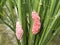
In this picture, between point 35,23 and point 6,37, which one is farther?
point 6,37

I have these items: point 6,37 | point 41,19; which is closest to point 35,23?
point 41,19

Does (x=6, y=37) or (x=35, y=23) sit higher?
(x=35, y=23)

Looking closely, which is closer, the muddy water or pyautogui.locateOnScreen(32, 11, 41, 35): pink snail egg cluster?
pyautogui.locateOnScreen(32, 11, 41, 35): pink snail egg cluster

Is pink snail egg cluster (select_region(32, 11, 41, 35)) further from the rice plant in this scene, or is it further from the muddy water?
the muddy water

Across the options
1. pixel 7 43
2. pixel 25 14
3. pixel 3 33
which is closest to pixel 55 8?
pixel 25 14

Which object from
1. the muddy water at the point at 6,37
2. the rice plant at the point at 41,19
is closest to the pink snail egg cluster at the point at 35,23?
the rice plant at the point at 41,19

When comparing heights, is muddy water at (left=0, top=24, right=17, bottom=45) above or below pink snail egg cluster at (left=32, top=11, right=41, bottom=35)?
below

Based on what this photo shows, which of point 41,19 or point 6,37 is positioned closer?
point 41,19

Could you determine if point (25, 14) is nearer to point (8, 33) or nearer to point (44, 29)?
point (44, 29)

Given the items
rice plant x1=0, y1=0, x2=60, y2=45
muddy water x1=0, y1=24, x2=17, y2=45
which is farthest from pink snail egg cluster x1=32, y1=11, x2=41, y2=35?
muddy water x1=0, y1=24, x2=17, y2=45

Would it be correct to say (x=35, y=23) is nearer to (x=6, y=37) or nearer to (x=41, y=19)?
(x=41, y=19)

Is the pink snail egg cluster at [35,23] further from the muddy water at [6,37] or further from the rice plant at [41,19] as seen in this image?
the muddy water at [6,37]
